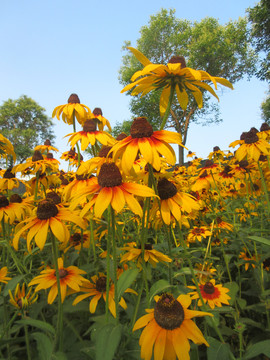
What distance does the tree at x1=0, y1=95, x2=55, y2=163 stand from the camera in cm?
2856

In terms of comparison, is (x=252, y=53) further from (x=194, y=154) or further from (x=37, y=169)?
(x=37, y=169)

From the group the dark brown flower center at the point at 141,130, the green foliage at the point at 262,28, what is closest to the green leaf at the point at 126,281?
the dark brown flower center at the point at 141,130

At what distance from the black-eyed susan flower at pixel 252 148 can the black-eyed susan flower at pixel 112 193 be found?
1700mm

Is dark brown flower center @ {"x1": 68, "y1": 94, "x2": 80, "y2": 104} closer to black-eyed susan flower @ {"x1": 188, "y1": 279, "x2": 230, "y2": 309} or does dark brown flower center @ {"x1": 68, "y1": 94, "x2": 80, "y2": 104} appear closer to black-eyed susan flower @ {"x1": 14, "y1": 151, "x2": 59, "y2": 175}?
black-eyed susan flower @ {"x1": 14, "y1": 151, "x2": 59, "y2": 175}

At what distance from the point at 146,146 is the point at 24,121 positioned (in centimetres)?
3507

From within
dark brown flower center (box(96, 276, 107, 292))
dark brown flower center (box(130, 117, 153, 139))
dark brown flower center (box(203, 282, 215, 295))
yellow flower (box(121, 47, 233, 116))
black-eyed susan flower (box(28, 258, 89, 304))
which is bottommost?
dark brown flower center (box(203, 282, 215, 295))

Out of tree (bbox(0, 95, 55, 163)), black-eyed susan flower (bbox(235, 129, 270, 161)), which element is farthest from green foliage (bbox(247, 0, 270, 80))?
tree (bbox(0, 95, 55, 163))

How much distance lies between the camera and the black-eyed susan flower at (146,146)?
0.91 m

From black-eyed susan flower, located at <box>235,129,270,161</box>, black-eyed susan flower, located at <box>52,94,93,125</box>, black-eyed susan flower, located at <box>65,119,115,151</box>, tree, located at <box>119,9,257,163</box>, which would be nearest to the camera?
black-eyed susan flower, located at <box>65,119,115,151</box>

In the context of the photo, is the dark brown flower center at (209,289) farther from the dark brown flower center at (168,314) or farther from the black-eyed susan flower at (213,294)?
the dark brown flower center at (168,314)

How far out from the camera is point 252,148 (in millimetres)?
2320

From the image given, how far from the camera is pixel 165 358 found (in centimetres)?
85

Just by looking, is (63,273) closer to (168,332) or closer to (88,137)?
(168,332)

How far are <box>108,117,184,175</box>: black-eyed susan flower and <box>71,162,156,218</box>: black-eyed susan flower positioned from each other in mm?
75
